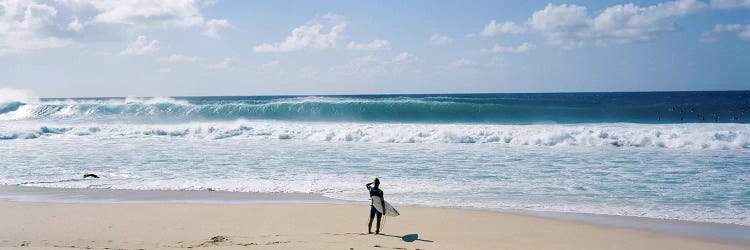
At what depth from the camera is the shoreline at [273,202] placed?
7.83 metres

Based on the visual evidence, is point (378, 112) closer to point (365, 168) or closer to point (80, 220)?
point (365, 168)

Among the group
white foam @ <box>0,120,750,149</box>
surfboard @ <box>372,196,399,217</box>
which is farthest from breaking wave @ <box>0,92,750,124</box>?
surfboard @ <box>372,196,399,217</box>

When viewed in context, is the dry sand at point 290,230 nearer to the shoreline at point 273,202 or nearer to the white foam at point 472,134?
the shoreline at point 273,202

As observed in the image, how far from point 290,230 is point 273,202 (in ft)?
7.23

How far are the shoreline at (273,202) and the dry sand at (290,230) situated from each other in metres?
0.25

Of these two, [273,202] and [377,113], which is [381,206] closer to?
[273,202]

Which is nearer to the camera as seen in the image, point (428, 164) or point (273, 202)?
point (273, 202)

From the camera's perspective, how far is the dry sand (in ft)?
23.2

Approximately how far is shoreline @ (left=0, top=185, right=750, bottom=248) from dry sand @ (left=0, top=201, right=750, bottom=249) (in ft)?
0.81

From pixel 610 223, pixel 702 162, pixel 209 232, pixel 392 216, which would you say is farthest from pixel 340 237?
pixel 702 162

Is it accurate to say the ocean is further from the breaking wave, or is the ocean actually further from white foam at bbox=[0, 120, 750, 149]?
the breaking wave

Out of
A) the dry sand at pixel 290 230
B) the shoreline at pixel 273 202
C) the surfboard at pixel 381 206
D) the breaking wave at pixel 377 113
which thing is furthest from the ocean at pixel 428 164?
the breaking wave at pixel 377 113

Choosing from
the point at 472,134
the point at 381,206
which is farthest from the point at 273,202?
the point at 472,134

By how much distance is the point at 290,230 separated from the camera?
7789mm
